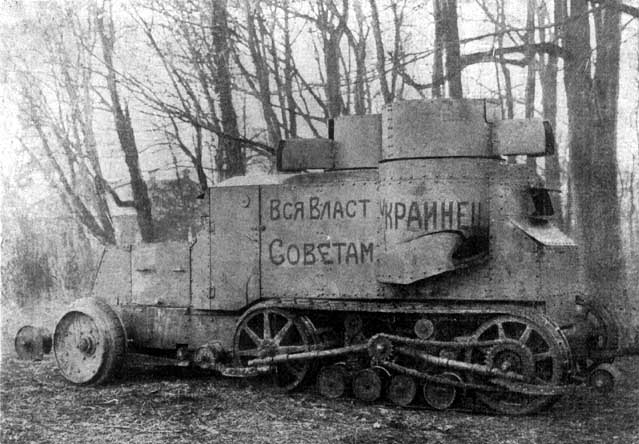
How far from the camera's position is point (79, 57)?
15805 millimetres

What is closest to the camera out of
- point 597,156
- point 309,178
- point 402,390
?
point 402,390

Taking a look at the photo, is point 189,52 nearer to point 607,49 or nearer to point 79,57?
point 79,57

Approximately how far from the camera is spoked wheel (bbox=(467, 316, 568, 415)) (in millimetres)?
7777

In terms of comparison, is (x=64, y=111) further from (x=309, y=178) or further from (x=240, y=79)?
(x=309, y=178)

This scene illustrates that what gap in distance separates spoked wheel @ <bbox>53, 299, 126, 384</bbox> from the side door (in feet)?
4.36

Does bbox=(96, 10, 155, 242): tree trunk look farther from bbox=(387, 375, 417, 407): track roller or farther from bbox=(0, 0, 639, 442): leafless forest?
bbox=(387, 375, 417, 407): track roller

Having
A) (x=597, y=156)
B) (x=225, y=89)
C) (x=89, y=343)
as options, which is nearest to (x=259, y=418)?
(x=89, y=343)

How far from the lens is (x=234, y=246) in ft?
31.3

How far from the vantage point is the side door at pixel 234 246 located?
9438 mm

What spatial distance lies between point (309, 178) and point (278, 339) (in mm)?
1781

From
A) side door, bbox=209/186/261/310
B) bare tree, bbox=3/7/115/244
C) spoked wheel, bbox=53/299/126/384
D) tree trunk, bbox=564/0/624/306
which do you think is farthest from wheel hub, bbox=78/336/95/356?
bare tree, bbox=3/7/115/244

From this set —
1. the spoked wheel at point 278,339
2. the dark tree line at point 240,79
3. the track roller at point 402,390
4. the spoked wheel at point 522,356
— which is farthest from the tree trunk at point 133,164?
the spoked wheel at point 522,356

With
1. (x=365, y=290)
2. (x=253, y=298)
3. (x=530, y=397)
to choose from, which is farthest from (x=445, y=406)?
(x=253, y=298)

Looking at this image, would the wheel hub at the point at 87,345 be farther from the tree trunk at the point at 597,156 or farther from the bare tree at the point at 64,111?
the bare tree at the point at 64,111
